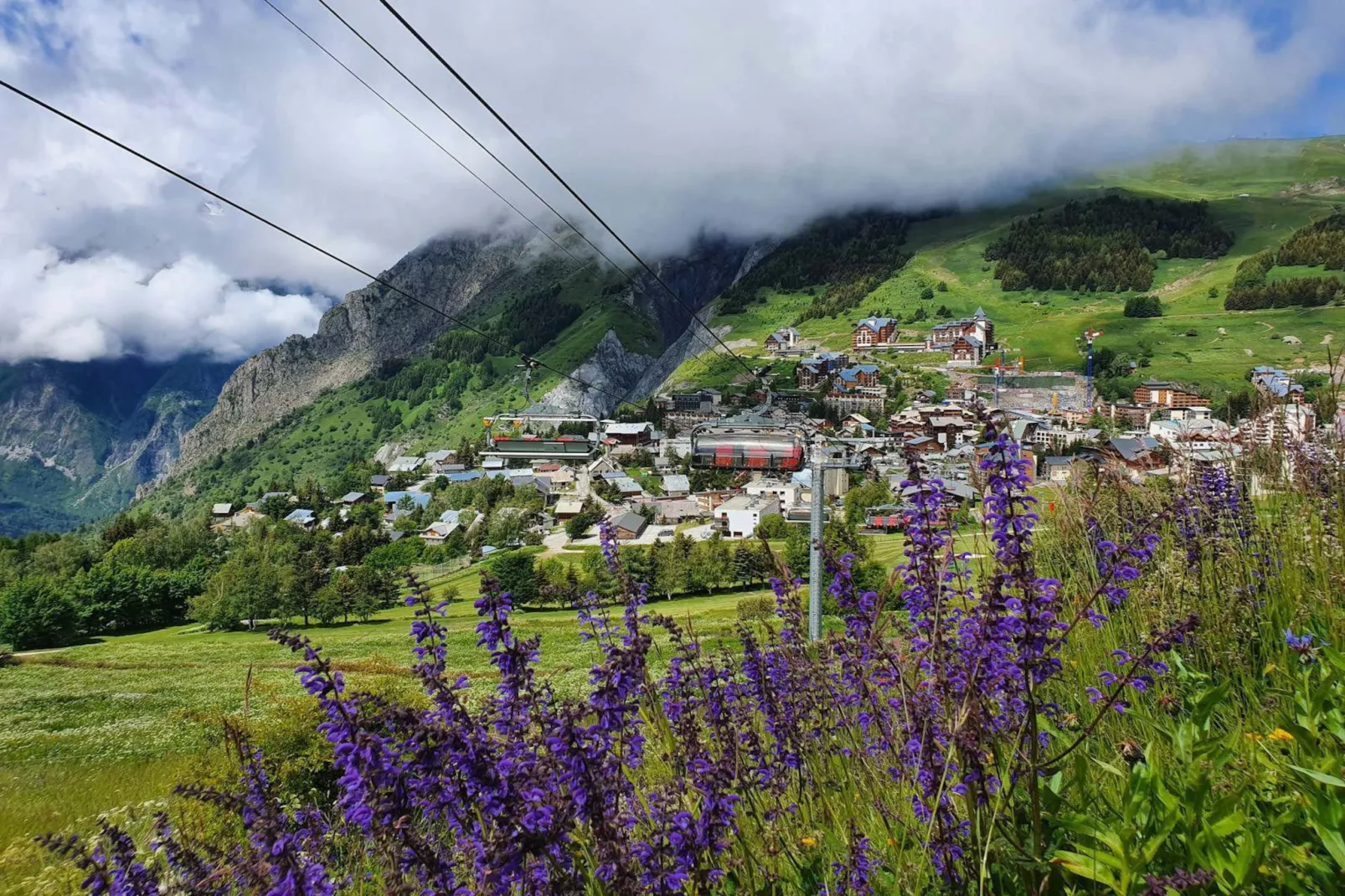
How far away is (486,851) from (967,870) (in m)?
1.54

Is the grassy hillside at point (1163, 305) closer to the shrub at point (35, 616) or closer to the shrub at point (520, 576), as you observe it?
the shrub at point (520, 576)

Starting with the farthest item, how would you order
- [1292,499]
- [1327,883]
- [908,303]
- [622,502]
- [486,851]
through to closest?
[908,303], [622,502], [1292,499], [486,851], [1327,883]

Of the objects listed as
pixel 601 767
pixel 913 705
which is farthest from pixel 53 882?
pixel 913 705

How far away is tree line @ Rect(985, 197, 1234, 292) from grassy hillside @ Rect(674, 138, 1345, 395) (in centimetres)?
346

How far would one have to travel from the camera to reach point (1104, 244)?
6181 inches

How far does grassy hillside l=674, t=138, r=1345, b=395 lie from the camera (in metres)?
104

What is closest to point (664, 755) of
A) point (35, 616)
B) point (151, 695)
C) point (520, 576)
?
point (151, 695)

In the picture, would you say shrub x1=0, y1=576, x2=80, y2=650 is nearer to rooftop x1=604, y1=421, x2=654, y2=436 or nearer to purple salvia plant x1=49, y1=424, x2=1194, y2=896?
purple salvia plant x1=49, y1=424, x2=1194, y2=896

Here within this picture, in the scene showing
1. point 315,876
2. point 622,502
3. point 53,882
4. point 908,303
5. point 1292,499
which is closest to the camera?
point 315,876

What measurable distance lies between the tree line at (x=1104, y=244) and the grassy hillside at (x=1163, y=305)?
136 inches

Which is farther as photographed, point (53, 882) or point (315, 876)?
point (53, 882)

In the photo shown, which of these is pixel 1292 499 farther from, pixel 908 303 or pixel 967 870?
pixel 908 303

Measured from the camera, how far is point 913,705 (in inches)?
93.5

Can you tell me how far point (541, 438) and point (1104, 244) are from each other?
5570 inches
